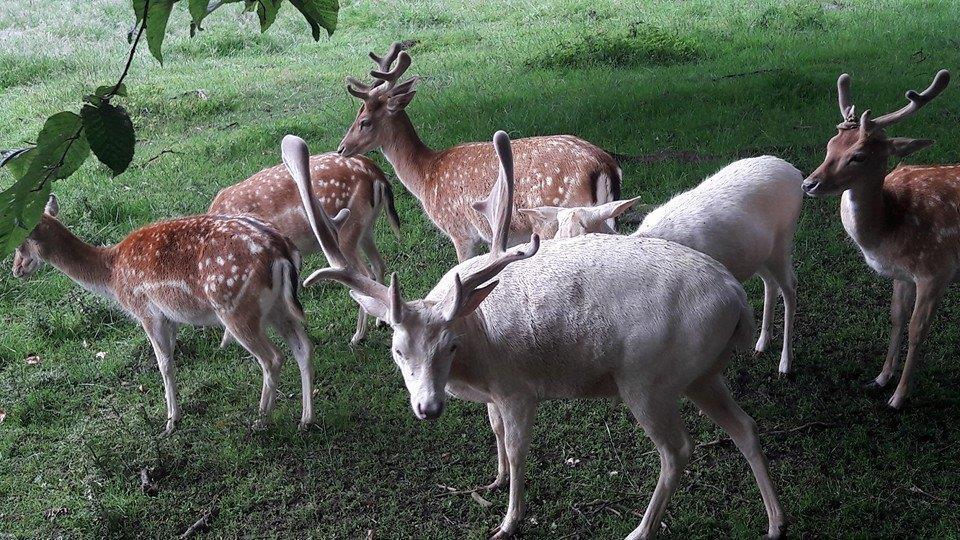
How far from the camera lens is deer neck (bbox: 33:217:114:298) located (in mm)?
A: 4965

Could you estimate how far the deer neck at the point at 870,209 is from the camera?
441 centimetres

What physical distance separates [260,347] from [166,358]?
625 millimetres

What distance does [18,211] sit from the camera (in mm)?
1170

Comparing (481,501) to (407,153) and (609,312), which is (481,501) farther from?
(407,153)

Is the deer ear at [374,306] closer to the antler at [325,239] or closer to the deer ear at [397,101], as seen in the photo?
the antler at [325,239]

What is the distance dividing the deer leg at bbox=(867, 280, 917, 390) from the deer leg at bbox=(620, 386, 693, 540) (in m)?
1.57

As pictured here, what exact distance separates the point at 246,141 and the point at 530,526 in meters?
5.50

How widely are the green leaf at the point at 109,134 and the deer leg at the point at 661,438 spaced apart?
7.98ft

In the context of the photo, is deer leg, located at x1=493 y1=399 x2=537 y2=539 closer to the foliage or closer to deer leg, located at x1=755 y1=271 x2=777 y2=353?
deer leg, located at x1=755 y1=271 x2=777 y2=353

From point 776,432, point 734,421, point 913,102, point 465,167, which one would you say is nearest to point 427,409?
point 734,421

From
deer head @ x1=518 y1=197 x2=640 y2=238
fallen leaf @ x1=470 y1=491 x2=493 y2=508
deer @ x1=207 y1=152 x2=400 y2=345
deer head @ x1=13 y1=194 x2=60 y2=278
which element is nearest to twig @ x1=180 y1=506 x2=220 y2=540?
fallen leaf @ x1=470 y1=491 x2=493 y2=508

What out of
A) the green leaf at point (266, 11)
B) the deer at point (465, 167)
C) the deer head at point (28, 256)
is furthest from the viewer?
the deer at point (465, 167)

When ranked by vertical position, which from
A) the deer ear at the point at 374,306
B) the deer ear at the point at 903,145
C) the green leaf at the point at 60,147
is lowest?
the deer ear at the point at 903,145

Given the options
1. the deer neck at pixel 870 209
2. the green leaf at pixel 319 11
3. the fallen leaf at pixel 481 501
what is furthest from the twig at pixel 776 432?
the green leaf at pixel 319 11
